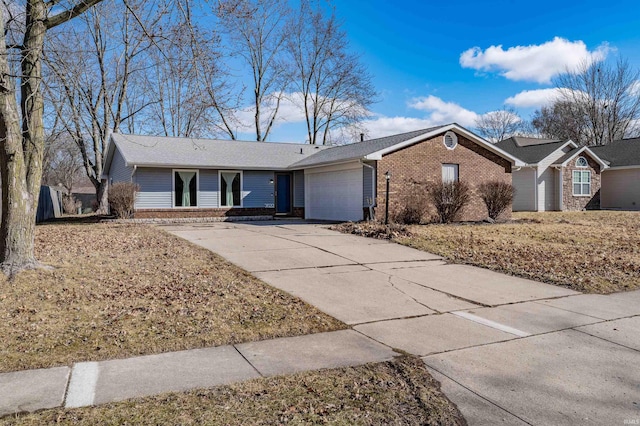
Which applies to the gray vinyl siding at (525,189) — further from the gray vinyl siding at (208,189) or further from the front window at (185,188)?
the front window at (185,188)

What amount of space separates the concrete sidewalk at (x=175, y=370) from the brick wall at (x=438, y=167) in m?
12.4

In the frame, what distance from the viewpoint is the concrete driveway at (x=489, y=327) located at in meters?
3.50

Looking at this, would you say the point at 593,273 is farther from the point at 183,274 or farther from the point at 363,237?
the point at 183,274

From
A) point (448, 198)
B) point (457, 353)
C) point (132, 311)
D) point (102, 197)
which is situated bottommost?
point (457, 353)

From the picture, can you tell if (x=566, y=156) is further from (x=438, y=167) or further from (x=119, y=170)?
(x=119, y=170)

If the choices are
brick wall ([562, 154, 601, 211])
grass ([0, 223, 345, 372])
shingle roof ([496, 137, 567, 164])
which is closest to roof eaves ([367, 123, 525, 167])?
shingle roof ([496, 137, 567, 164])

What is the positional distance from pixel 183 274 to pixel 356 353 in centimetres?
428

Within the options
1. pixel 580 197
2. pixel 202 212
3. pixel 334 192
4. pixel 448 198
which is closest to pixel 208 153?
pixel 202 212

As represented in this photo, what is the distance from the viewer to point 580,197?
26.1m

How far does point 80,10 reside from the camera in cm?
764

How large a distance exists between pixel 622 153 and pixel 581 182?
4440mm

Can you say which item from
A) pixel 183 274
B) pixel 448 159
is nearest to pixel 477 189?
pixel 448 159

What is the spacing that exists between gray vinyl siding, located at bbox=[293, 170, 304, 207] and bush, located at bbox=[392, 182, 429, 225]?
6.93m

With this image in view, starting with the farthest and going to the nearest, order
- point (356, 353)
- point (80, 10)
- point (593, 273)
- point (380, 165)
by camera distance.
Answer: point (380, 165) → point (593, 273) → point (80, 10) → point (356, 353)
